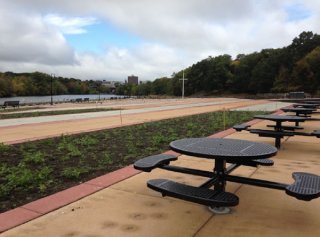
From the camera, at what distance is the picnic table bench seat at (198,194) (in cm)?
335

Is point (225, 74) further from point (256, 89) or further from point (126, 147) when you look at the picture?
point (126, 147)

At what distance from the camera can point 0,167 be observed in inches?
229

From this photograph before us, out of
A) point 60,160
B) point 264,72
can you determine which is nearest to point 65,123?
point 60,160

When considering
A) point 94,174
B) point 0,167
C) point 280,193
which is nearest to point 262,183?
point 280,193

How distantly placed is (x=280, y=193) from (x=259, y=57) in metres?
102

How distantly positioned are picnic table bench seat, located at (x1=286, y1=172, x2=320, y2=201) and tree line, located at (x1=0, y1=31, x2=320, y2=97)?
7324cm

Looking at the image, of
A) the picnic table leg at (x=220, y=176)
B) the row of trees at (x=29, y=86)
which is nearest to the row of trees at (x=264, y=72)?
the row of trees at (x=29, y=86)

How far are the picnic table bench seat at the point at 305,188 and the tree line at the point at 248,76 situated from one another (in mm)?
73237

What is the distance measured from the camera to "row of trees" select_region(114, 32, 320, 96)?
75000mm

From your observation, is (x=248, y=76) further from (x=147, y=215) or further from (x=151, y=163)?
(x=147, y=215)

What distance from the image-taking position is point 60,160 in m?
6.47

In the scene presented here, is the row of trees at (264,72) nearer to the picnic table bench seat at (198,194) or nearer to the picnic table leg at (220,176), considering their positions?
the picnic table leg at (220,176)

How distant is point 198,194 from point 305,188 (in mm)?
1041

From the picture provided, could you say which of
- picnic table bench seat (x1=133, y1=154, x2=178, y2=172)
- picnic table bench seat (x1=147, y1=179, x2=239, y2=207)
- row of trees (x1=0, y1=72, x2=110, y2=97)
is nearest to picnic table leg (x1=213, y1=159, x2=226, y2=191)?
picnic table bench seat (x1=147, y1=179, x2=239, y2=207)
